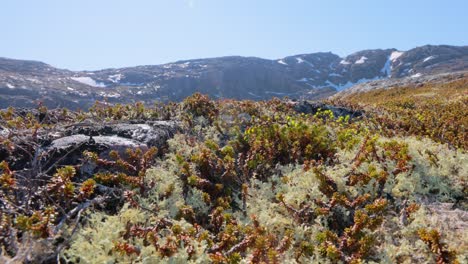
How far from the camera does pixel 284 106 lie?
44.8ft

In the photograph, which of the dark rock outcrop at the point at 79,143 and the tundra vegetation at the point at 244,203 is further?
the dark rock outcrop at the point at 79,143

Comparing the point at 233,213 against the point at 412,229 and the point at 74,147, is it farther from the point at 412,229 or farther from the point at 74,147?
the point at 74,147

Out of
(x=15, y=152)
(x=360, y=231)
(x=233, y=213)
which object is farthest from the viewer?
(x=15, y=152)

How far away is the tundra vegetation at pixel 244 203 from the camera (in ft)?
13.0

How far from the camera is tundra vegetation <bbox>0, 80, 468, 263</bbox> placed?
3.96 m

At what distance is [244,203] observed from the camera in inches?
220

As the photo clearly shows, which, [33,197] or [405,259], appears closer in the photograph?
[405,259]

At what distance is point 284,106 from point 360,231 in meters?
9.35

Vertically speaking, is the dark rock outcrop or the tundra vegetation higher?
the dark rock outcrop

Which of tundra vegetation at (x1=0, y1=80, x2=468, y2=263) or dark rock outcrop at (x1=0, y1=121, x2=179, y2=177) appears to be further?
dark rock outcrop at (x1=0, y1=121, x2=179, y2=177)

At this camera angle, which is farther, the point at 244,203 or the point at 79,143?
Answer: the point at 79,143

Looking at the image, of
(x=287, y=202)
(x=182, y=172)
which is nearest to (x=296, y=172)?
(x=287, y=202)

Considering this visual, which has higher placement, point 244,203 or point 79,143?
point 79,143

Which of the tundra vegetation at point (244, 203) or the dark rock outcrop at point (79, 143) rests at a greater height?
the dark rock outcrop at point (79, 143)
